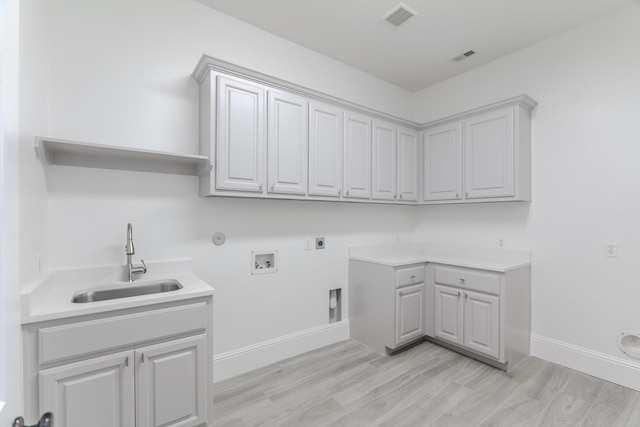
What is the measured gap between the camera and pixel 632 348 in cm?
229

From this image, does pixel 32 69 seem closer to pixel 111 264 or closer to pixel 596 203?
pixel 111 264

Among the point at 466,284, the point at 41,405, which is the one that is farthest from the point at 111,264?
the point at 466,284

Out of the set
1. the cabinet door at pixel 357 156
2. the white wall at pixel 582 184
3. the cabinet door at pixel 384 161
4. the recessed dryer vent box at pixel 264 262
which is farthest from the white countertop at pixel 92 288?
the white wall at pixel 582 184

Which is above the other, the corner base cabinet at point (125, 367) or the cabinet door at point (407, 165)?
the cabinet door at point (407, 165)

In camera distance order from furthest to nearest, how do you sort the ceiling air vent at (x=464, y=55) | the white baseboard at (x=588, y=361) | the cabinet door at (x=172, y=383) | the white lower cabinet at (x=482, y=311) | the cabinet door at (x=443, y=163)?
the cabinet door at (x=443, y=163)
the ceiling air vent at (x=464, y=55)
the white lower cabinet at (x=482, y=311)
the white baseboard at (x=588, y=361)
the cabinet door at (x=172, y=383)

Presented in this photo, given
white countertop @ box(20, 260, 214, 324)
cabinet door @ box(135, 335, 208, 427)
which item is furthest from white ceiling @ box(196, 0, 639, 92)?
cabinet door @ box(135, 335, 208, 427)

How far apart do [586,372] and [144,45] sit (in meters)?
4.29

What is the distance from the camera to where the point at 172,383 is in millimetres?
1657

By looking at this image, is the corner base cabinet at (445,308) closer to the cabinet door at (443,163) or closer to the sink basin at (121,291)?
the cabinet door at (443,163)

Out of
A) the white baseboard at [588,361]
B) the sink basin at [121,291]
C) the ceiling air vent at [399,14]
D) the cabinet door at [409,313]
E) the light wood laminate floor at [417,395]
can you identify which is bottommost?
the light wood laminate floor at [417,395]

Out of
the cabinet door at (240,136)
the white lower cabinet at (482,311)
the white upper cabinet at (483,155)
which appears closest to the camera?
the cabinet door at (240,136)

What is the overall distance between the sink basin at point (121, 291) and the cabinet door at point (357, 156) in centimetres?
166

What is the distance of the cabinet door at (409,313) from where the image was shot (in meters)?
2.79

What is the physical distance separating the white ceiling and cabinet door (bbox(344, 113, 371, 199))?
714mm
